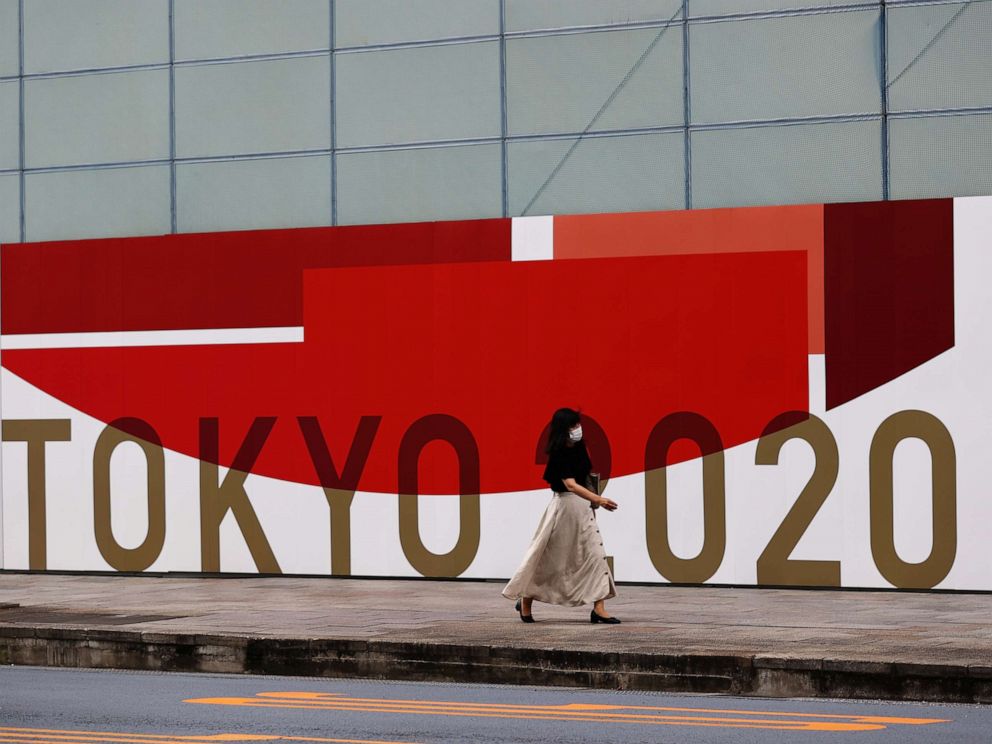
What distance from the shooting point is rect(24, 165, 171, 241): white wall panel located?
64.3 feet

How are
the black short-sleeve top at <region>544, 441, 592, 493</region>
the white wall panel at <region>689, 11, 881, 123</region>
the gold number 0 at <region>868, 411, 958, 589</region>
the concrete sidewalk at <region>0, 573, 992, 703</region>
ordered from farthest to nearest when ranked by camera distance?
the white wall panel at <region>689, 11, 881, 123</region>
the gold number 0 at <region>868, 411, 958, 589</region>
the black short-sleeve top at <region>544, 441, 592, 493</region>
the concrete sidewalk at <region>0, 573, 992, 703</region>

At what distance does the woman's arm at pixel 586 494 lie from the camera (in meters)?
13.8

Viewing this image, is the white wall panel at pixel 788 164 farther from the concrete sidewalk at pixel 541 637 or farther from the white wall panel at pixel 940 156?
the concrete sidewalk at pixel 541 637

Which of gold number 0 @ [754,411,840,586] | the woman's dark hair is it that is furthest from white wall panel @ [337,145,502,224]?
the woman's dark hair

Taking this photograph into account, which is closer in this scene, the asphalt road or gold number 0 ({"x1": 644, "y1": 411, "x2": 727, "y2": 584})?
the asphalt road

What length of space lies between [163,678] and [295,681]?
937mm

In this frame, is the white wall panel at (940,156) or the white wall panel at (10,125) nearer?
the white wall panel at (940,156)

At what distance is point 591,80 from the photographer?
18109 millimetres

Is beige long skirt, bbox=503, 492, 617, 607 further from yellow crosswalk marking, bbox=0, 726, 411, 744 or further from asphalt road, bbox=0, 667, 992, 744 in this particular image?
yellow crosswalk marking, bbox=0, 726, 411, 744

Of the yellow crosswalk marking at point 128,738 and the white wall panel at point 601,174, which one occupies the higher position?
the white wall panel at point 601,174

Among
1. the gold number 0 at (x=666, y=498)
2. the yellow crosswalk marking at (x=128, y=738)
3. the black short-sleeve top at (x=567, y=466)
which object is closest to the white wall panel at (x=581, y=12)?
the gold number 0 at (x=666, y=498)

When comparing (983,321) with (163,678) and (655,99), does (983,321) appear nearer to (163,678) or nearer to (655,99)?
(655,99)

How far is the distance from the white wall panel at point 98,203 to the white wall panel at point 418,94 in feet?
7.10

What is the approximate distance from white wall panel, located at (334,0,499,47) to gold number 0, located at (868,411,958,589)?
5.57m
